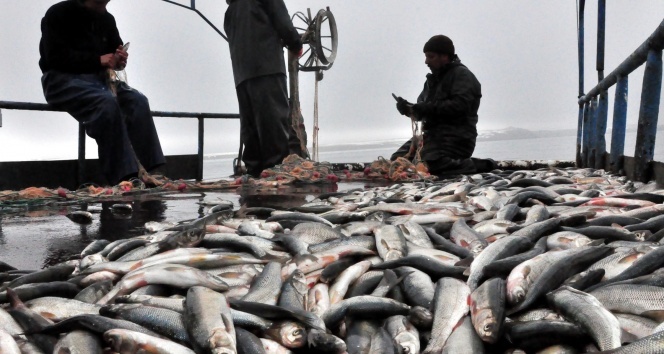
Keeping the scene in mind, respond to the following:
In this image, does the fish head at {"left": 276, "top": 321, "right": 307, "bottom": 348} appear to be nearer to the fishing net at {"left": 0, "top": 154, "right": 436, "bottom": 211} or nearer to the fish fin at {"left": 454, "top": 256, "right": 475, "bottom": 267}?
the fish fin at {"left": 454, "top": 256, "right": 475, "bottom": 267}

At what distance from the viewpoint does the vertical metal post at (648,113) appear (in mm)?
5242

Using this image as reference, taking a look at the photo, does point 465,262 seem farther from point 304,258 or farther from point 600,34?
point 600,34

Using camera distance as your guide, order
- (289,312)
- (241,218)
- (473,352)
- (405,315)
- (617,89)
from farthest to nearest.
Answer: (617,89)
(241,218)
(405,315)
(289,312)
(473,352)

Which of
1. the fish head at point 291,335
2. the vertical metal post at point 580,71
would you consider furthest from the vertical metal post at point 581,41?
A: the fish head at point 291,335

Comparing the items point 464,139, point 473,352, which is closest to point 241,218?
point 473,352

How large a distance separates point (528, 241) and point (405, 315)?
0.91 metres

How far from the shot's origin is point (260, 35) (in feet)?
28.6

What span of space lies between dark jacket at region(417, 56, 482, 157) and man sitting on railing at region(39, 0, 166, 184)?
4.31 meters

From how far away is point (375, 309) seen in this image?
101 inches

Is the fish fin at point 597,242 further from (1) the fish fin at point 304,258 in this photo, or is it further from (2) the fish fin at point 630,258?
(1) the fish fin at point 304,258

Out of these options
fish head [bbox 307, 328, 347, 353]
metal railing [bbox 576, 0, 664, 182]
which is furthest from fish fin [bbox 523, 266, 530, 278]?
metal railing [bbox 576, 0, 664, 182]

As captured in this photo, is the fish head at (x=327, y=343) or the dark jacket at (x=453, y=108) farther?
the dark jacket at (x=453, y=108)

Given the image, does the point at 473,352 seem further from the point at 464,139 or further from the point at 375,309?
the point at 464,139

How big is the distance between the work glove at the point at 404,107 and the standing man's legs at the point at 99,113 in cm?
392
